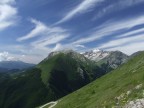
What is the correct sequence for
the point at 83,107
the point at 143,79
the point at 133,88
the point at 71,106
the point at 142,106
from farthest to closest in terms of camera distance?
the point at 71,106
the point at 83,107
the point at 143,79
the point at 133,88
the point at 142,106

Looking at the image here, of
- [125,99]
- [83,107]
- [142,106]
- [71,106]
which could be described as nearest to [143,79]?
[125,99]

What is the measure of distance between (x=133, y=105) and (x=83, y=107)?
23.0m

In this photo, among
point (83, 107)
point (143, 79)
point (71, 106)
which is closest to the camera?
point (143, 79)

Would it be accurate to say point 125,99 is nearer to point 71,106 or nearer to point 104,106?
point 104,106

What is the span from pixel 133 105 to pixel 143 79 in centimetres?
1029

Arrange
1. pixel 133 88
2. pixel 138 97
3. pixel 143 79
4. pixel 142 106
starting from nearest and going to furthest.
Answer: pixel 142 106 → pixel 138 97 → pixel 133 88 → pixel 143 79

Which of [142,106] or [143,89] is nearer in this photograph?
[142,106]

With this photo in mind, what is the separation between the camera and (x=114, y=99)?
40375 millimetres

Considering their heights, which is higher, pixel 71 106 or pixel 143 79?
pixel 143 79

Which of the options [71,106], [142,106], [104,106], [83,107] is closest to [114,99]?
[104,106]

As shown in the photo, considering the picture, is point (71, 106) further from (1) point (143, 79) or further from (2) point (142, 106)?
(2) point (142, 106)

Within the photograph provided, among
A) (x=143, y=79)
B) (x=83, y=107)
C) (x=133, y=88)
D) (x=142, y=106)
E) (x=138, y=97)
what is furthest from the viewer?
(x=83, y=107)

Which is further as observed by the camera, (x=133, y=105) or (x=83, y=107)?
(x=83, y=107)

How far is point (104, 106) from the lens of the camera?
40.1 metres
